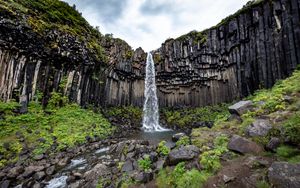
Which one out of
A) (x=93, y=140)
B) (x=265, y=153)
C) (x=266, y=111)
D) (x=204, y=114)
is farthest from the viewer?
(x=204, y=114)

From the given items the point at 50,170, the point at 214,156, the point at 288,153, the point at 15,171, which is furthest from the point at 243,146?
the point at 15,171

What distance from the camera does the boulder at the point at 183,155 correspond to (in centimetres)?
650

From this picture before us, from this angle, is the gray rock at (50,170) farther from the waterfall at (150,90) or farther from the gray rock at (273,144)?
the waterfall at (150,90)

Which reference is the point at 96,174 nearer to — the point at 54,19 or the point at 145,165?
the point at 145,165

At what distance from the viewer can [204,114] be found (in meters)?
26.9

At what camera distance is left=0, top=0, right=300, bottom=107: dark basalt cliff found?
16.1 m

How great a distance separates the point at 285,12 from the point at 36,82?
969 inches

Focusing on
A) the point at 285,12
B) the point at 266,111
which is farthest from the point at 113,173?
the point at 285,12

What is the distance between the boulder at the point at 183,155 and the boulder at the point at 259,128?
7.64 feet

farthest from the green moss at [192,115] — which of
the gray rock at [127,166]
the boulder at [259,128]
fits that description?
the gray rock at [127,166]

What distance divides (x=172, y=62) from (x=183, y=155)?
25643 mm

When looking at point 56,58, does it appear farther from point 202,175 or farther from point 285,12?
point 285,12

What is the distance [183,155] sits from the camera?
6.60 metres

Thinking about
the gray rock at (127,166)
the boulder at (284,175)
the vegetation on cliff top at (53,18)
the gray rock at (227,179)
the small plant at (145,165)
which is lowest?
the gray rock at (127,166)
